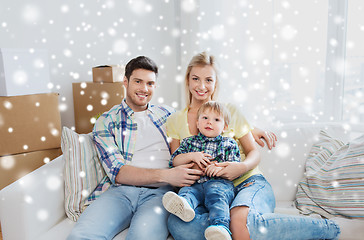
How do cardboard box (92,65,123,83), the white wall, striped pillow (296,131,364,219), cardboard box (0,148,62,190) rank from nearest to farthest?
striped pillow (296,131,364,219) → cardboard box (0,148,62,190) → cardboard box (92,65,123,83) → the white wall

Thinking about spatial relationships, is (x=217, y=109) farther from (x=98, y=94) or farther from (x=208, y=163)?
(x=98, y=94)

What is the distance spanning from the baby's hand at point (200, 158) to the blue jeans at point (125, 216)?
0.22 metres

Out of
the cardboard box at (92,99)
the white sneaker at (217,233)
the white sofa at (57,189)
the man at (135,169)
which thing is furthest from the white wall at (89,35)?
the white sneaker at (217,233)

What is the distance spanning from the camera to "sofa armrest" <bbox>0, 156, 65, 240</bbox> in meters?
1.21

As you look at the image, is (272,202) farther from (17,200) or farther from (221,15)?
(221,15)

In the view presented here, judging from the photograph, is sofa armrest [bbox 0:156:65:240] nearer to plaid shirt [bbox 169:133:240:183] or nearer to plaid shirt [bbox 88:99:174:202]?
plaid shirt [bbox 88:99:174:202]

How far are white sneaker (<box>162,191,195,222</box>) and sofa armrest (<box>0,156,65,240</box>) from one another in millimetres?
507

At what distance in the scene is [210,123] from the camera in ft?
4.77

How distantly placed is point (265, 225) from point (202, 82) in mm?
725

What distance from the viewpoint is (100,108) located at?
2.43 metres

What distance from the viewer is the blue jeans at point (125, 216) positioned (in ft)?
3.94

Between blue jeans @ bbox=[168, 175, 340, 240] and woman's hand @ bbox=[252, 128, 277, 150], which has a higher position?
woman's hand @ bbox=[252, 128, 277, 150]

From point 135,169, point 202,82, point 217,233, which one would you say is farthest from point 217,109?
point 217,233

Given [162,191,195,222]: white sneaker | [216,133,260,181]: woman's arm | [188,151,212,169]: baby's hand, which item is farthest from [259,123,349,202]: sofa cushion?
[162,191,195,222]: white sneaker
